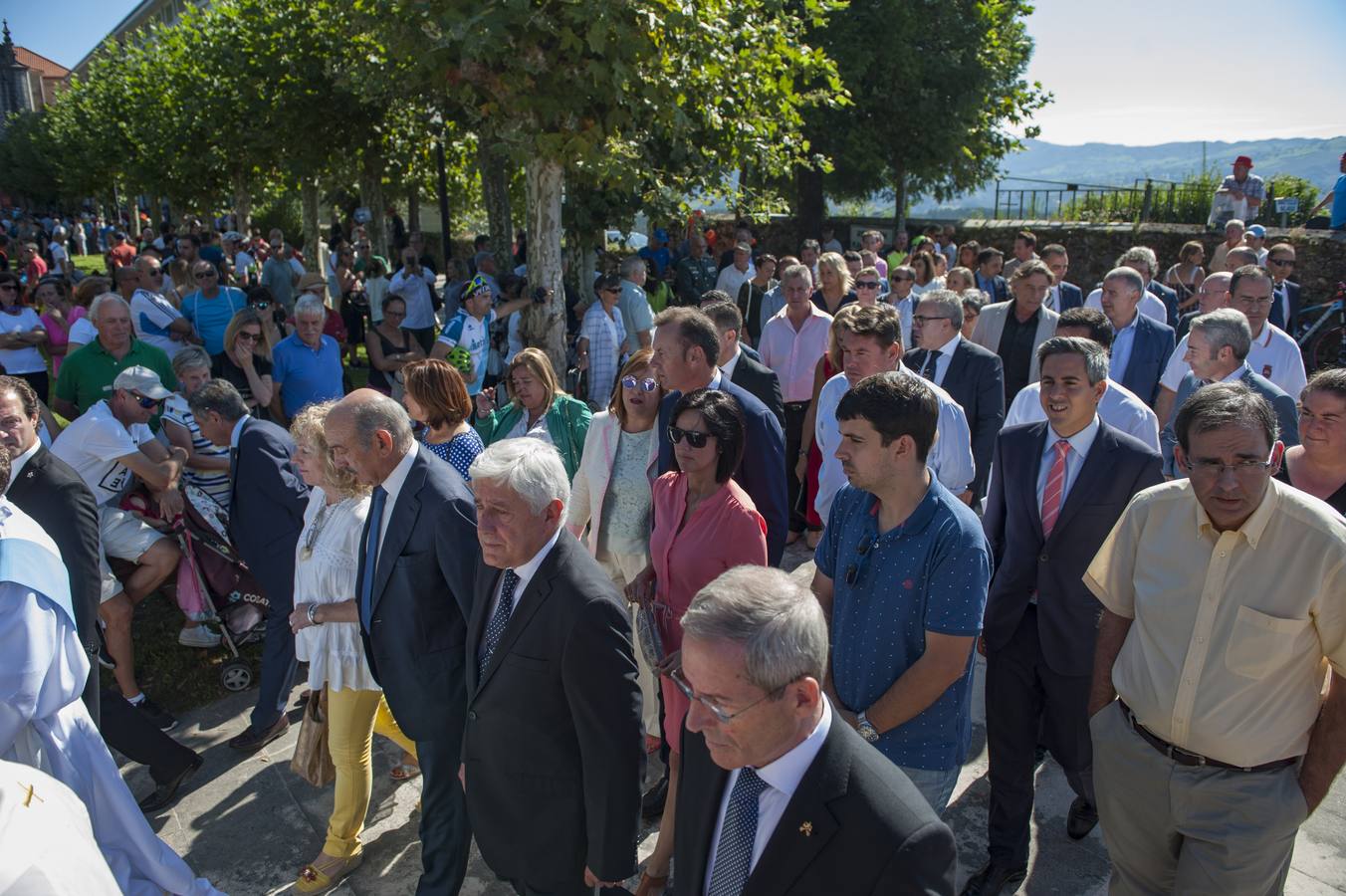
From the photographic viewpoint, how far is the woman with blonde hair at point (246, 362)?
709 cm

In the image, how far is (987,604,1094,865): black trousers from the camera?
352 centimetres

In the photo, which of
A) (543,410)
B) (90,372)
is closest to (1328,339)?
(543,410)

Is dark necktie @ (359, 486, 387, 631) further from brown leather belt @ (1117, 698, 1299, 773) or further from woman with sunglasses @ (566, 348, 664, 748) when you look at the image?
brown leather belt @ (1117, 698, 1299, 773)

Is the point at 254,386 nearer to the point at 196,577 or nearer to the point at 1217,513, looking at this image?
the point at 196,577

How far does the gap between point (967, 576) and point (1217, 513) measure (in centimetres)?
71

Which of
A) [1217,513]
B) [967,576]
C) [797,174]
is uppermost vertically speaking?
[797,174]

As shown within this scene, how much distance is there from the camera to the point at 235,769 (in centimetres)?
463

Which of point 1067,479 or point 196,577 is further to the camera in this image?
point 196,577

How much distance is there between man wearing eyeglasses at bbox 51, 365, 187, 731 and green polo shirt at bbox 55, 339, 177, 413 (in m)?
1.40

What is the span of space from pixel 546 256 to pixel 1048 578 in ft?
23.3

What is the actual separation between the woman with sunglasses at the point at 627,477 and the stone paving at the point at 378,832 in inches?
41.4

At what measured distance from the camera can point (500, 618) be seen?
2.94 m

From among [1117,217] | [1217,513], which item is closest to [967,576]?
[1217,513]

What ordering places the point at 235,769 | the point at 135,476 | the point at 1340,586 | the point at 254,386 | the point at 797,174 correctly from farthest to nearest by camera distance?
the point at 797,174, the point at 254,386, the point at 135,476, the point at 235,769, the point at 1340,586
